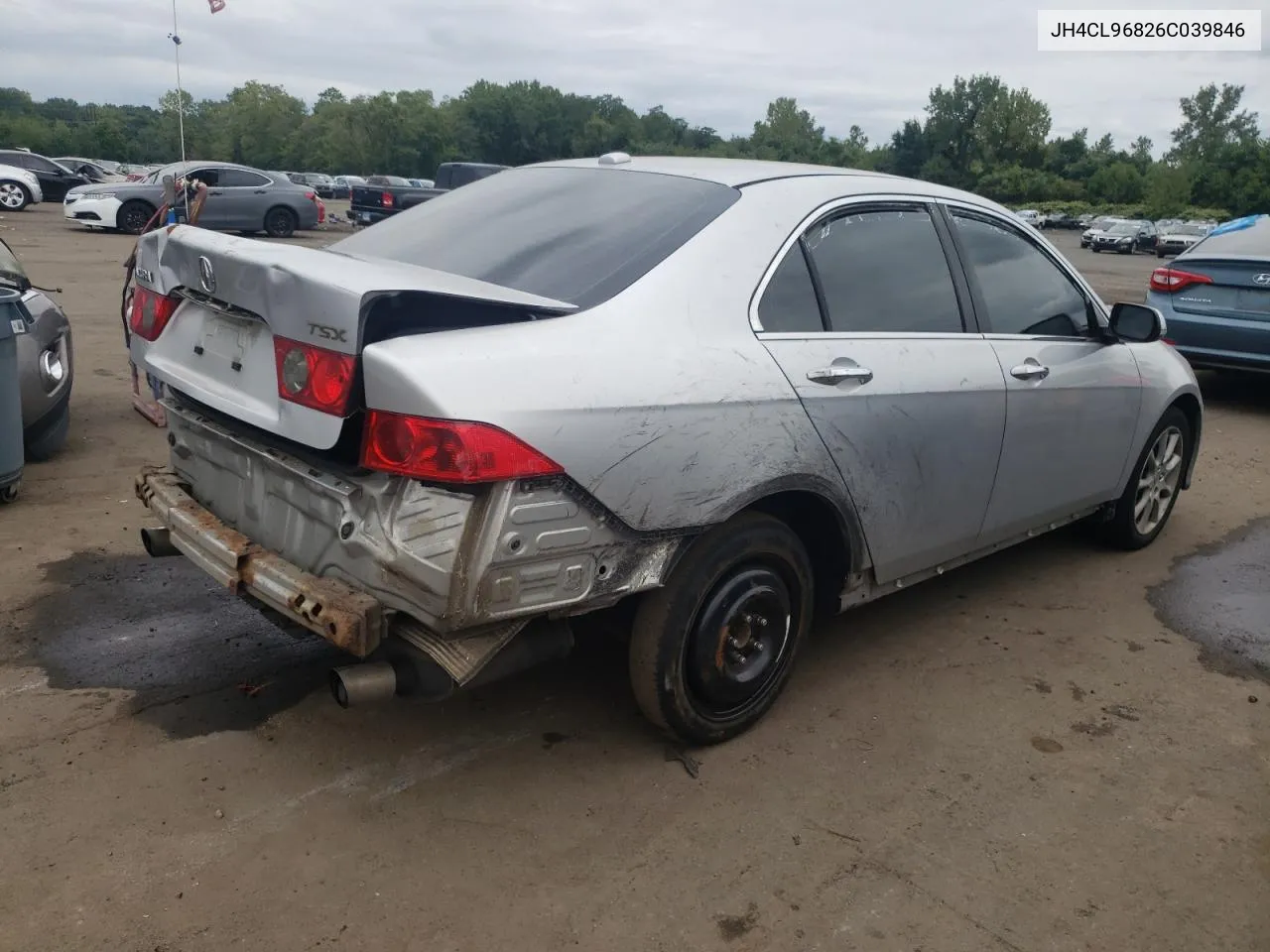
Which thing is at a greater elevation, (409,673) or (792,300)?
(792,300)

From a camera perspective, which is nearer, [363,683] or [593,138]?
[363,683]

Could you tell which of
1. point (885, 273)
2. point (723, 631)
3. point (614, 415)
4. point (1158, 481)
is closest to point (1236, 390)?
point (1158, 481)

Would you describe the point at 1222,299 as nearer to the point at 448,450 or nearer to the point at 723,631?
the point at 723,631

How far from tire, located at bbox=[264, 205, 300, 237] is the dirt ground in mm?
18916

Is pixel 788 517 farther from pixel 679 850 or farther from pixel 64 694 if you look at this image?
pixel 64 694

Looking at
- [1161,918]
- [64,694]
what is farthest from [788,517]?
[64,694]

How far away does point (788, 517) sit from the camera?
343 centimetres

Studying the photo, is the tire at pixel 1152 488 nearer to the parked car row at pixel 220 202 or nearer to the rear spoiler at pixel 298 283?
the rear spoiler at pixel 298 283

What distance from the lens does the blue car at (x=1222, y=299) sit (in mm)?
8203

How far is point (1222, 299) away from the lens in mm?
8422

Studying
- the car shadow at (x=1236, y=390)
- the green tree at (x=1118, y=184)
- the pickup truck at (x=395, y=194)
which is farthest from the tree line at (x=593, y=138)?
the car shadow at (x=1236, y=390)

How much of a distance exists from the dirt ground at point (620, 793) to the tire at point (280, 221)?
18.9 m

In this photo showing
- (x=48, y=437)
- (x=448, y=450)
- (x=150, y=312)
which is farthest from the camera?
(x=48, y=437)

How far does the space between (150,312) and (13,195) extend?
28194mm
